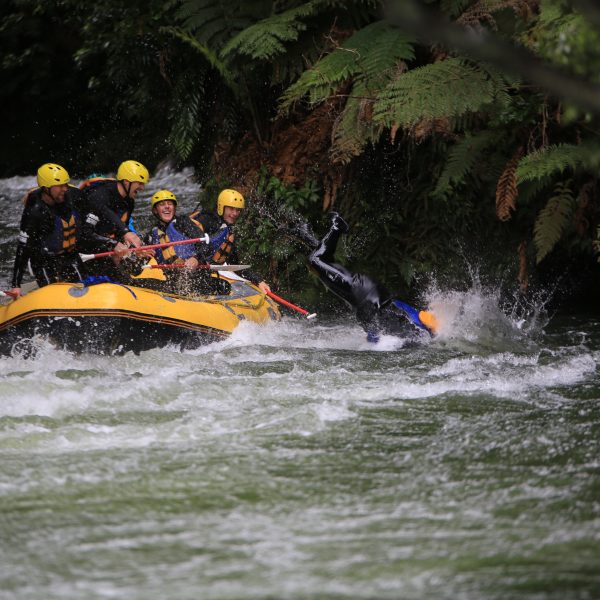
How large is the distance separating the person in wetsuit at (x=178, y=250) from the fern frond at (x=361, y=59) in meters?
1.40

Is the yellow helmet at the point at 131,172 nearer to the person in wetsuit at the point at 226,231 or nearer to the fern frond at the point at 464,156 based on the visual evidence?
the person in wetsuit at the point at 226,231

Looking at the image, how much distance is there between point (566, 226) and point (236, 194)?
113 inches

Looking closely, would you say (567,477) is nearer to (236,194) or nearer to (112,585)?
(112,585)

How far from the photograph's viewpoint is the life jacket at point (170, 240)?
841cm

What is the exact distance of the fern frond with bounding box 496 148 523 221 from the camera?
749cm

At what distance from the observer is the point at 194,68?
10.4 metres

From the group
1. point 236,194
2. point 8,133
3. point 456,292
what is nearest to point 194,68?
point 236,194

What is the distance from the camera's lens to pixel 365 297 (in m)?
7.92

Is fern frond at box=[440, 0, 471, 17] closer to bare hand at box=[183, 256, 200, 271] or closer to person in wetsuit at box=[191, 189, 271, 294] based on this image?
person in wetsuit at box=[191, 189, 271, 294]

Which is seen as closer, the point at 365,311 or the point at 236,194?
the point at 365,311

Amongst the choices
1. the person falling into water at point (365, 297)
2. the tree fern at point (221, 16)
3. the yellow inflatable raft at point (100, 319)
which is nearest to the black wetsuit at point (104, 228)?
the yellow inflatable raft at point (100, 319)

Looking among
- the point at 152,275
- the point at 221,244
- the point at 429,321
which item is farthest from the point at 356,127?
the point at 152,275

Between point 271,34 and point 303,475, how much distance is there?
5.00 metres

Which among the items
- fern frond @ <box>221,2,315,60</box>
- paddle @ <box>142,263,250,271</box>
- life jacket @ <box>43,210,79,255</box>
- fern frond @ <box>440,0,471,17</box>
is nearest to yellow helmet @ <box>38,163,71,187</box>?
life jacket @ <box>43,210,79,255</box>
